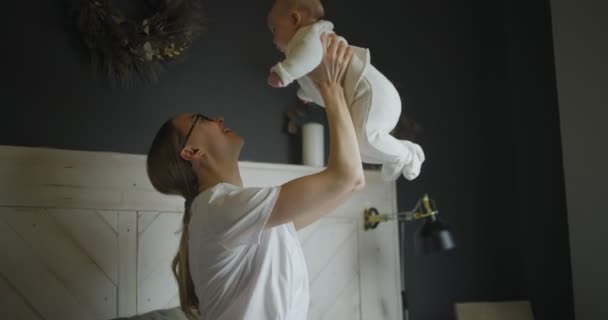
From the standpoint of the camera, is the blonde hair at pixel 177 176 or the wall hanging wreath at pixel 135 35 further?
the wall hanging wreath at pixel 135 35

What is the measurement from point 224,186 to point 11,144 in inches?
40.9

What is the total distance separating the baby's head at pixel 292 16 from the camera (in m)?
1.66

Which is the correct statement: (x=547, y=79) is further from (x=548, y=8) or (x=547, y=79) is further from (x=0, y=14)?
(x=0, y=14)

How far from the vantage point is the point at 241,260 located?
1611 mm

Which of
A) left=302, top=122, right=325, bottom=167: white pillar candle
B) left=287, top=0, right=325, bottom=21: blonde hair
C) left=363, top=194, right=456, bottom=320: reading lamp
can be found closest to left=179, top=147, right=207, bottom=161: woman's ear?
left=287, top=0, right=325, bottom=21: blonde hair

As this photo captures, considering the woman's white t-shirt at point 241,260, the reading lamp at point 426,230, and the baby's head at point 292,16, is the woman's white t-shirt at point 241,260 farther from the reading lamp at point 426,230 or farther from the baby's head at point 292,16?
the reading lamp at point 426,230

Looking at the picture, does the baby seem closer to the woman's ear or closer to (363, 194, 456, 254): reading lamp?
the woman's ear

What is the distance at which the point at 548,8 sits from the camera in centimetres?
351

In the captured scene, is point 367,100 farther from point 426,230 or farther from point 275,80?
point 426,230

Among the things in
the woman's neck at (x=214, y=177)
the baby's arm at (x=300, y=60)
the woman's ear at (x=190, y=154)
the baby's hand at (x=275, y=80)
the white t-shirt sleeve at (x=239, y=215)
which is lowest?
the white t-shirt sleeve at (x=239, y=215)

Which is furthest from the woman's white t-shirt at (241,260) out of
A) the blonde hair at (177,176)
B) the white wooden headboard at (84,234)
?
the white wooden headboard at (84,234)

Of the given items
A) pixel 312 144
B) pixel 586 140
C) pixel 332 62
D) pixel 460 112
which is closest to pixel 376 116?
pixel 332 62

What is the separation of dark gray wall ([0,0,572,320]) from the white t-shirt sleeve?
110cm

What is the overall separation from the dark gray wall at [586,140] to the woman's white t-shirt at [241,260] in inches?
83.4
